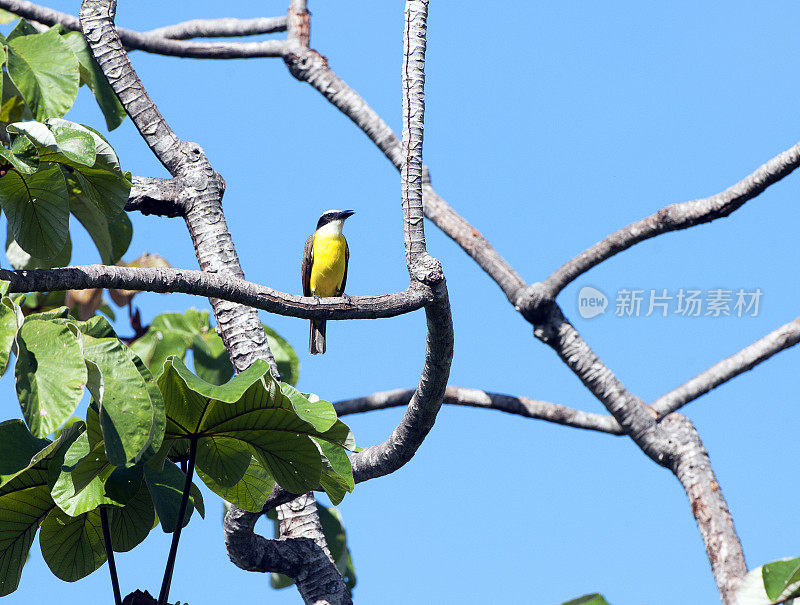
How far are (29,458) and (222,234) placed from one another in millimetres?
1794

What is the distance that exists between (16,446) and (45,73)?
206cm

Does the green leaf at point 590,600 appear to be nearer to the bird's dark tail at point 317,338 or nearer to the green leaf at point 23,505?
the green leaf at point 23,505

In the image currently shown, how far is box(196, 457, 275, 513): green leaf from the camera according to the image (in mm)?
3010

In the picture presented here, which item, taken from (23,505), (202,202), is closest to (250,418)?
(23,505)

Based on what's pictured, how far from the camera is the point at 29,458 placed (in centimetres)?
261

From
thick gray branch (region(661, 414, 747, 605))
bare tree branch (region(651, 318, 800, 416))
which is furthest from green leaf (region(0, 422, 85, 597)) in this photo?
bare tree branch (region(651, 318, 800, 416))

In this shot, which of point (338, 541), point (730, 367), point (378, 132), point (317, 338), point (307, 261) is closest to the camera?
point (338, 541)

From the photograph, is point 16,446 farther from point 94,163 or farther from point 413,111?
point 413,111

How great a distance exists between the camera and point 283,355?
4.93 meters

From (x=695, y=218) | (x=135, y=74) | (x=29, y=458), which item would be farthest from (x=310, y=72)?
(x=29, y=458)

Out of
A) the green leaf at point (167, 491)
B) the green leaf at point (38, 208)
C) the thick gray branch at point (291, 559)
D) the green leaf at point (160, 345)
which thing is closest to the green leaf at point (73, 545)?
the green leaf at point (167, 491)

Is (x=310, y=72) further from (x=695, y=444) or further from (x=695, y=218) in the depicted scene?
(x=695, y=444)

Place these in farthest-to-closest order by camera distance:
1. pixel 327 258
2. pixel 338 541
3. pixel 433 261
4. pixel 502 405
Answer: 1. pixel 327 258
2. pixel 502 405
3. pixel 338 541
4. pixel 433 261

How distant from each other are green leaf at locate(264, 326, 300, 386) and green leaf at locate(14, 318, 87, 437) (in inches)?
104
